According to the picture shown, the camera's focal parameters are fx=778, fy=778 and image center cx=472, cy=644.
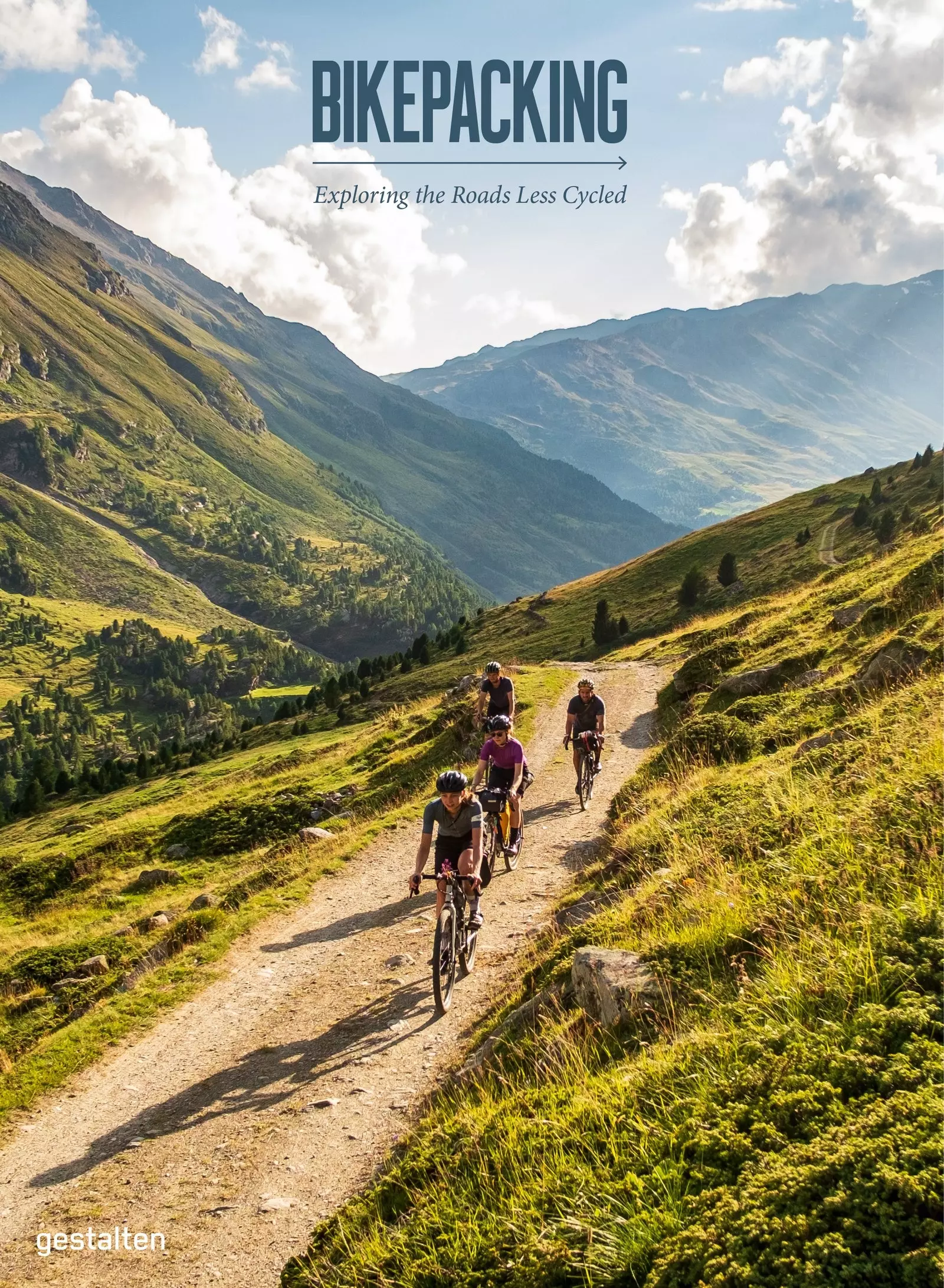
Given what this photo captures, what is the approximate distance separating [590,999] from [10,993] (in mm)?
16115

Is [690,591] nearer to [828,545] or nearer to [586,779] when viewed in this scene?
[828,545]

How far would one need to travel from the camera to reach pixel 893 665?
15.6 m

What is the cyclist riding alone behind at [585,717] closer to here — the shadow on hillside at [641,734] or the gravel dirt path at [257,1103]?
the gravel dirt path at [257,1103]

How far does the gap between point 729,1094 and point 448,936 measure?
6540 mm

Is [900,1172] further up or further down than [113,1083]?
further up

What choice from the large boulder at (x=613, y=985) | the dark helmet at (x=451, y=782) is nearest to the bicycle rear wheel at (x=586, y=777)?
the dark helmet at (x=451, y=782)

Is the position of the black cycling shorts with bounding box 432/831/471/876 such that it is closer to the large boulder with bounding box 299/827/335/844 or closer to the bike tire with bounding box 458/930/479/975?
the bike tire with bounding box 458/930/479/975

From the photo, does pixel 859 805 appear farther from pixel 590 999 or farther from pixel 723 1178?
pixel 723 1178

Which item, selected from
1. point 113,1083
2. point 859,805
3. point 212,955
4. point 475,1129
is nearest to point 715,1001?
point 475,1129

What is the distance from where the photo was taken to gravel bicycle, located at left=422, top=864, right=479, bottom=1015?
10.9 metres

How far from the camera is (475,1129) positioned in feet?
21.2

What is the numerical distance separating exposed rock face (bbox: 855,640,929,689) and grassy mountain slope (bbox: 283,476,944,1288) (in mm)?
4413

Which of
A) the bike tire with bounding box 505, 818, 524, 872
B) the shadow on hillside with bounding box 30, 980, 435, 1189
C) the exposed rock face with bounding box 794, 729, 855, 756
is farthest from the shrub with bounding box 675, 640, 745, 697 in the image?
the shadow on hillside with bounding box 30, 980, 435, 1189

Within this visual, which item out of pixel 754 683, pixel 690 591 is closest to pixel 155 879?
pixel 754 683
